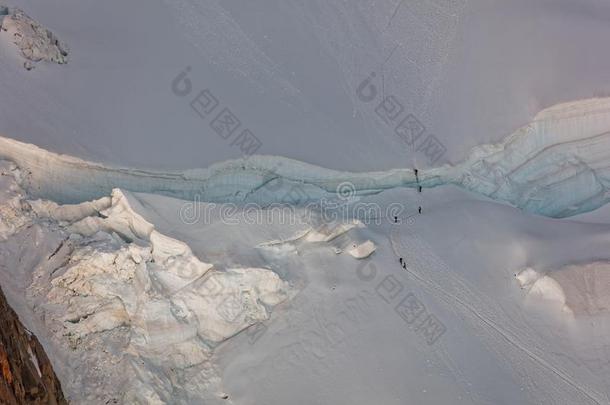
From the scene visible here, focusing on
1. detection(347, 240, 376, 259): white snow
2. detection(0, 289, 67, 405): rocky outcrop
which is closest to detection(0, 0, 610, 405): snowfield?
detection(347, 240, 376, 259): white snow

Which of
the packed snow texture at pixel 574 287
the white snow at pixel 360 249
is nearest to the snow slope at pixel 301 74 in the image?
the white snow at pixel 360 249

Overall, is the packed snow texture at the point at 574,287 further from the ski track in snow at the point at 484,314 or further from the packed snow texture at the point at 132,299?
the packed snow texture at the point at 132,299

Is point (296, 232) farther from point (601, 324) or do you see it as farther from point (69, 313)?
point (601, 324)

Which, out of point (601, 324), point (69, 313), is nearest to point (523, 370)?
point (601, 324)

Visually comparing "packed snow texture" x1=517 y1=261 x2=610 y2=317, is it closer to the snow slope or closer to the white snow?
the white snow

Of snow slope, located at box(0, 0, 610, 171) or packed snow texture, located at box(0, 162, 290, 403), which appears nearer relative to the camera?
packed snow texture, located at box(0, 162, 290, 403)

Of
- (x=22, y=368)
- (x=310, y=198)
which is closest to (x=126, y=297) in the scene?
(x=22, y=368)
